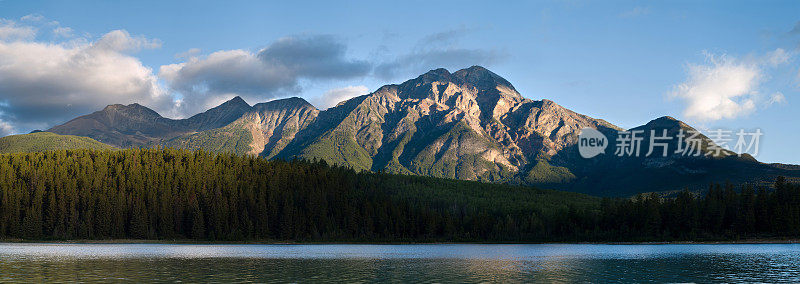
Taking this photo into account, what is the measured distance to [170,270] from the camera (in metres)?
89.8

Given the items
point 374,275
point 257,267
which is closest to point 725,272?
point 374,275

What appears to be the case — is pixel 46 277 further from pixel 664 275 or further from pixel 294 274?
pixel 664 275

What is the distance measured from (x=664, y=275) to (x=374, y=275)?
40.3 m

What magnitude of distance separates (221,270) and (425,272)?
101 ft

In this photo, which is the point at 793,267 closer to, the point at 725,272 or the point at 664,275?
the point at 725,272

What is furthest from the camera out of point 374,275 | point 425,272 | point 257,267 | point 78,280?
point 257,267

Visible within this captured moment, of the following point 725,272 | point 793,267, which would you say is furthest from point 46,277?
point 793,267

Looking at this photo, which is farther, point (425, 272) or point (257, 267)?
→ point (257, 267)

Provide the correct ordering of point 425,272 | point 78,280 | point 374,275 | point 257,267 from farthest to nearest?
point 257,267, point 425,272, point 374,275, point 78,280

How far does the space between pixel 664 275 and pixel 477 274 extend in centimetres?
2585

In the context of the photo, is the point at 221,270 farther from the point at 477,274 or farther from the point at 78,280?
the point at 477,274

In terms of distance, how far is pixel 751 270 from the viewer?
90562 mm

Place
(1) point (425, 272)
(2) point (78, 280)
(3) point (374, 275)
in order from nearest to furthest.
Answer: (2) point (78, 280), (3) point (374, 275), (1) point (425, 272)

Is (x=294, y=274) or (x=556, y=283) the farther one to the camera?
(x=294, y=274)
